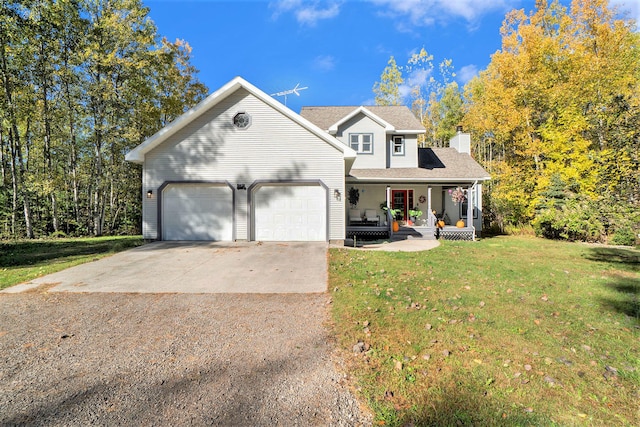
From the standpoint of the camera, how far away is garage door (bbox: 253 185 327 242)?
1126 centimetres

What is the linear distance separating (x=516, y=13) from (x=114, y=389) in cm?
2436

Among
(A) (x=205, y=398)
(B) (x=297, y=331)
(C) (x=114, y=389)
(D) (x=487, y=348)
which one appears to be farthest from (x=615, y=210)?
(C) (x=114, y=389)

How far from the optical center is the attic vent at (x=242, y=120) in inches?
444

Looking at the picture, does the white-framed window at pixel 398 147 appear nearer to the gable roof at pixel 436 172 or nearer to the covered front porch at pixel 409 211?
the gable roof at pixel 436 172

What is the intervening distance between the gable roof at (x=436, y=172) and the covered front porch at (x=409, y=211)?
0.59 meters

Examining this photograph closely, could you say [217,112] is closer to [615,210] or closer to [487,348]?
[487,348]

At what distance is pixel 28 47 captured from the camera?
13.3 m

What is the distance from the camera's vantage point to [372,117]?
15.5m

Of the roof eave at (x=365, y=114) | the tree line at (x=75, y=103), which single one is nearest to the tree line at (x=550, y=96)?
the roof eave at (x=365, y=114)

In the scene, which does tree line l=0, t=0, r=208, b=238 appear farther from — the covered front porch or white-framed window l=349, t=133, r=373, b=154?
the covered front porch

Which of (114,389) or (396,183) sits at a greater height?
(396,183)

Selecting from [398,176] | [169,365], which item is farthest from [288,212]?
[169,365]

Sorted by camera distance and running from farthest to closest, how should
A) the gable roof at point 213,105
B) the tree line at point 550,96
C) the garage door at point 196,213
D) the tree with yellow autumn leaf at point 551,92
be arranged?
1. the tree with yellow autumn leaf at point 551,92
2. the tree line at point 550,96
3. the garage door at point 196,213
4. the gable roof at point 213,105

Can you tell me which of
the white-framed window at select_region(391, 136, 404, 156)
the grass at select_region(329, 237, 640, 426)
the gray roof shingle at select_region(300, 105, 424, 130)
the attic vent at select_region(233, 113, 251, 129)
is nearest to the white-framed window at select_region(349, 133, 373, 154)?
the white-framed window at select_region(391, 136, 404, 156)
